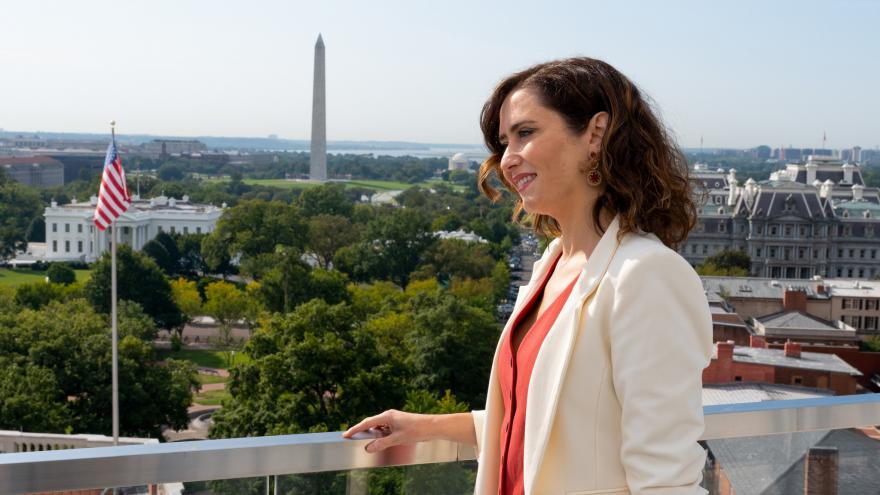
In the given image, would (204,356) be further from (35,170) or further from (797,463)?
(35,170)

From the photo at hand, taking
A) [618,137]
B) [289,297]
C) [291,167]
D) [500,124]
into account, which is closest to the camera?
[618,137]

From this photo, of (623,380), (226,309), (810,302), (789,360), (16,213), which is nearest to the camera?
(623,380)

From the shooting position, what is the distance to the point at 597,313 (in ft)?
6.13

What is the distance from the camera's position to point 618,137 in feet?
6.49

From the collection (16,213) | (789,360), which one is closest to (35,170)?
(16,213)

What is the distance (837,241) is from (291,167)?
104313mm

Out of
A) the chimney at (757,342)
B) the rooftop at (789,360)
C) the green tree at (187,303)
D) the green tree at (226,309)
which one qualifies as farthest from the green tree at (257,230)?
the rooftop at (789,360)

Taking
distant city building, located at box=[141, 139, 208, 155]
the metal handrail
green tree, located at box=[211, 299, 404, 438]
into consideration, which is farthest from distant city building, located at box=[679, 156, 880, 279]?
distant city building, located at box=[141, 139, 208, 155]

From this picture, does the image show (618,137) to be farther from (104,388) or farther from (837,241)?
(837,241)

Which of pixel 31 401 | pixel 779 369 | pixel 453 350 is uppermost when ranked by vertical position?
pixel 779 369

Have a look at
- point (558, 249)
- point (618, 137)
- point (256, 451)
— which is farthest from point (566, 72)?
point (256, 451)

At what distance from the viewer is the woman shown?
1.81 m

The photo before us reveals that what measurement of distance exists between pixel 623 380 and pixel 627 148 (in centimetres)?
44

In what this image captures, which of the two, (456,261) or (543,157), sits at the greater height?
(543,157)
